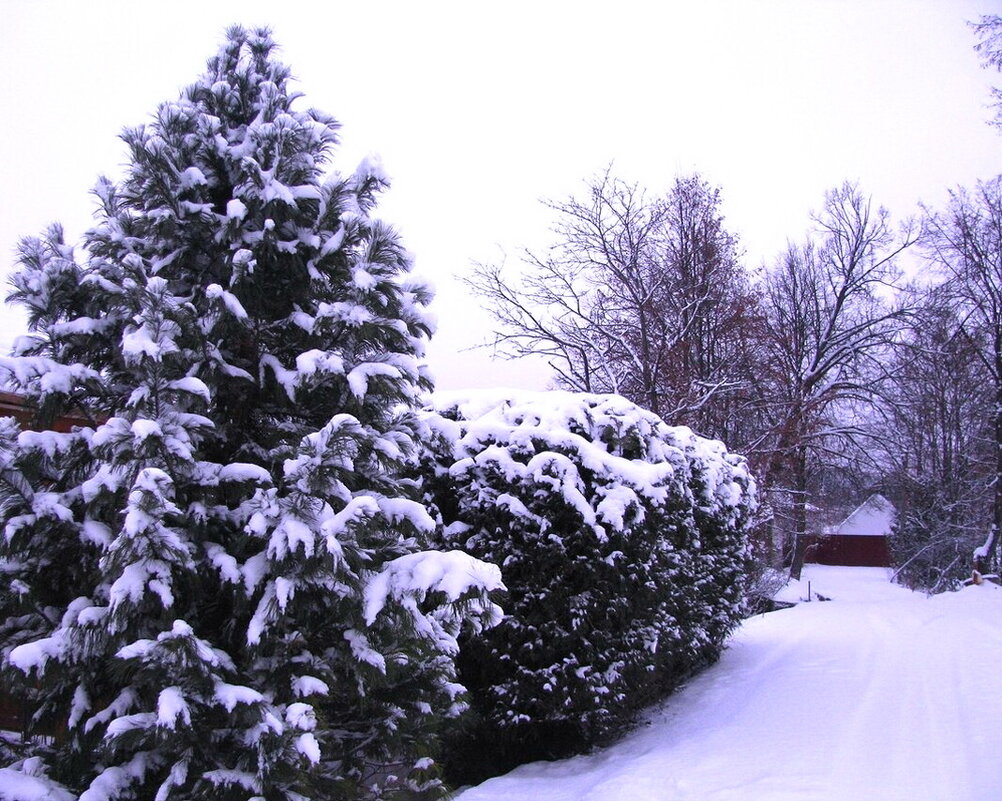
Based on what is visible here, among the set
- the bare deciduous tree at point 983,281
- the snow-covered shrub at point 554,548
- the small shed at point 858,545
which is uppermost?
the bare deciduous tree at point 983,281

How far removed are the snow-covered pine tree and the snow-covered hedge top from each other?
1.99 m

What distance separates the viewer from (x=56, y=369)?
2994 millimetres

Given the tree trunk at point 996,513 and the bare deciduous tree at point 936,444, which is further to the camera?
the bare deciduous tree at point 936,444

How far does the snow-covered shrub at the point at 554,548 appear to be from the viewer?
554cm

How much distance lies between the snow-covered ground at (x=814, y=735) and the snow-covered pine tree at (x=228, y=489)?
221cm

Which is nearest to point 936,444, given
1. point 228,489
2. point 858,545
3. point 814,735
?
point 858,545

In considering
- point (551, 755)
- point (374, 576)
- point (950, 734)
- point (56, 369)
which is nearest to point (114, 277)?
point (56, 369)

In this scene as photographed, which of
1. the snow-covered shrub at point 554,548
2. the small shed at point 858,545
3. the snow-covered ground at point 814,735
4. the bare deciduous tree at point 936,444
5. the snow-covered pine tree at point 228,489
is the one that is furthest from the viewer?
the small shed at point 858,545

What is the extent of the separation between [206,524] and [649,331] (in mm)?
17162

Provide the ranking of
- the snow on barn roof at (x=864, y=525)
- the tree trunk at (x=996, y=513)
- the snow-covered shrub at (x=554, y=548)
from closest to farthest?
the snow-covered shrub at (x=554, y=548)
the tree trunk at (x=996, y=513)
the snow on barn roof at (x=864, y=525)

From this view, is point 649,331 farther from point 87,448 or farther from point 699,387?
point 87,448

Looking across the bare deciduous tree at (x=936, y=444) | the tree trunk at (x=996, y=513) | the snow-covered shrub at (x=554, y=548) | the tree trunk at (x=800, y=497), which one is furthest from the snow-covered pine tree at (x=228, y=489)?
the bare deciduous tree at (x=936, y=444)

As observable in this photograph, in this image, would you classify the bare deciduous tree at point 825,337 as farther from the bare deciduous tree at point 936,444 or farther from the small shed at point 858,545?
the small shed at point 858,545

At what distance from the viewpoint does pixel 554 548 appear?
5.51 meters
